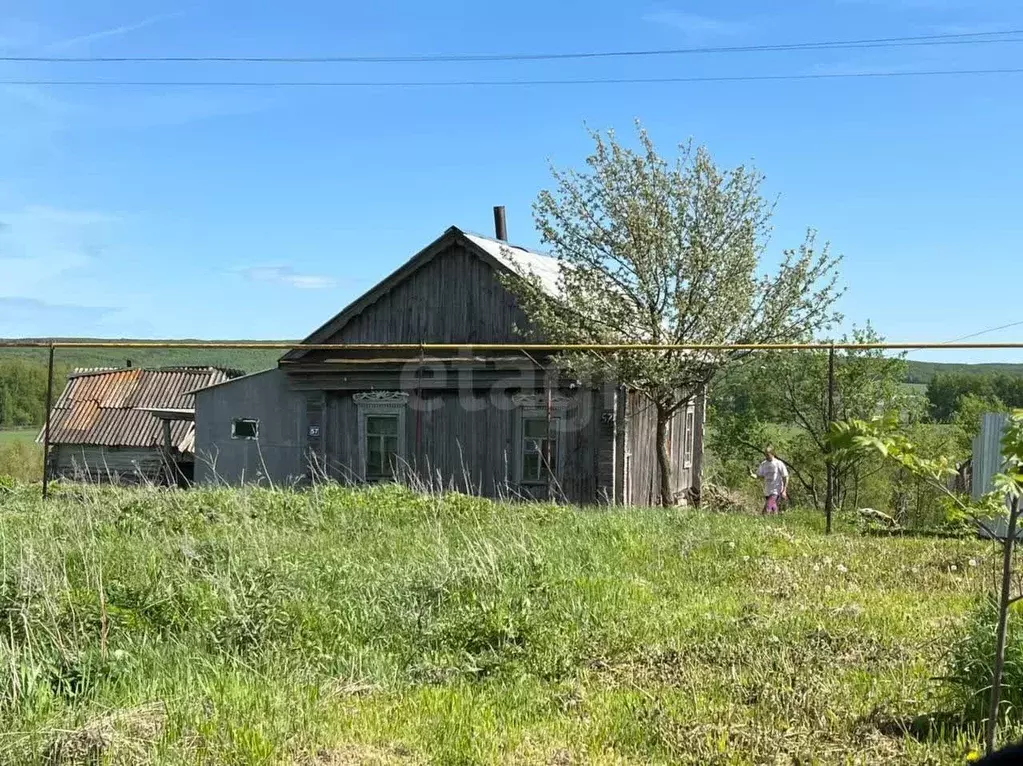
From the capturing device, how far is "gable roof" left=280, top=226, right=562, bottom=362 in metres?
19.3

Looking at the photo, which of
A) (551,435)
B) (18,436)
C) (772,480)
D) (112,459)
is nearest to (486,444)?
(551,435)

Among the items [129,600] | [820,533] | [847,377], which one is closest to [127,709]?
[129,600]

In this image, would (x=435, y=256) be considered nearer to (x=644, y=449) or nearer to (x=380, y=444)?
(x=380, y=444)

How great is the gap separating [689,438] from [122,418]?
25.5 meters

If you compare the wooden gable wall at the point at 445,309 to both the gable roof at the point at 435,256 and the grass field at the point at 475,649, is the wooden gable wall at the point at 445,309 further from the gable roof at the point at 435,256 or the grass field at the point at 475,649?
the grass field at the point at 475,649

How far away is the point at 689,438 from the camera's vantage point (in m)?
25.1

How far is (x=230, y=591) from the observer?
634 cm

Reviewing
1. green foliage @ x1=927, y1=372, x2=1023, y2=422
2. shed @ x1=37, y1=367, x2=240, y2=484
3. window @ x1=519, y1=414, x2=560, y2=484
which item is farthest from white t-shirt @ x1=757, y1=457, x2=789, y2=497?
shed @ x1=37, y1=367, x2=240, y2=484

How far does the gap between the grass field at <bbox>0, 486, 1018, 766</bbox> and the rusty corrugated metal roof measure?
30651mm

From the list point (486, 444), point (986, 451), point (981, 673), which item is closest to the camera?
point (981, 673)

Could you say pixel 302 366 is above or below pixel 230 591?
above

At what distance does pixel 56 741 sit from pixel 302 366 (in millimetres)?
16901

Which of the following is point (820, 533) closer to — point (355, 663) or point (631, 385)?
point (631, 385)

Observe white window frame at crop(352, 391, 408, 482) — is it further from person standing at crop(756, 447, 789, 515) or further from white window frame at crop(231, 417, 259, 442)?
person standing at crop(756, 447, 789, 515)
